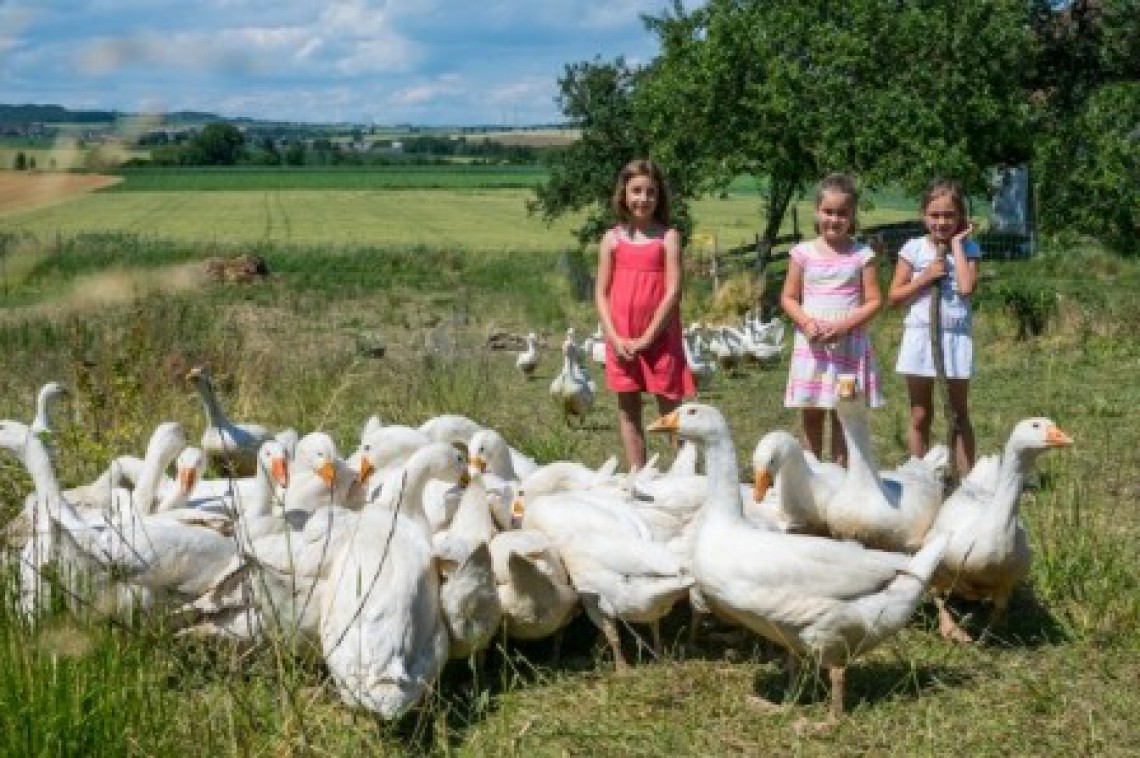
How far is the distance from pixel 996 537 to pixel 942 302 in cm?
226

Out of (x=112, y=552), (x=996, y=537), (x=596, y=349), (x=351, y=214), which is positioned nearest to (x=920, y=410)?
(x=996, y=537)

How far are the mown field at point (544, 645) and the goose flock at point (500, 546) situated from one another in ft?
0.57

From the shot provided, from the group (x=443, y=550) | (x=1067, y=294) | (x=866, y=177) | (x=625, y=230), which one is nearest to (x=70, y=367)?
(x=625, y=230)

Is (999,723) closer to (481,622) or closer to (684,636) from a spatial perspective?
(684,636)

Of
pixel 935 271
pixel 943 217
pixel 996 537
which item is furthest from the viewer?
pixel 943 217

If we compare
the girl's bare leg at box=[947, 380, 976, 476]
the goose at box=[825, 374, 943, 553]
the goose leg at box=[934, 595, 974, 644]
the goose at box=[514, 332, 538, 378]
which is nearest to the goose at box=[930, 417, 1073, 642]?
the goose leg at box=[934, 595, 974, 644]

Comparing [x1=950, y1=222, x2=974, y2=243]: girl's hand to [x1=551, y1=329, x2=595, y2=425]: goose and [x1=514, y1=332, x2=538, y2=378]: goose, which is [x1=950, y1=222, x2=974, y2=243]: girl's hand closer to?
[x1=551, y1=329, x2=595, y2=425]: goose

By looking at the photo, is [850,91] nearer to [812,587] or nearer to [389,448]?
[389,448]

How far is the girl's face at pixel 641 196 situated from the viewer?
283 inches

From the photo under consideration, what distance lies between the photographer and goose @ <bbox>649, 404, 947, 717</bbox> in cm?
446

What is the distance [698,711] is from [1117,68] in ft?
87.3

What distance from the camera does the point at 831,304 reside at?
6.78 metres

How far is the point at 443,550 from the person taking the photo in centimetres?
486

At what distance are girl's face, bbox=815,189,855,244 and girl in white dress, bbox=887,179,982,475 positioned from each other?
483mm
